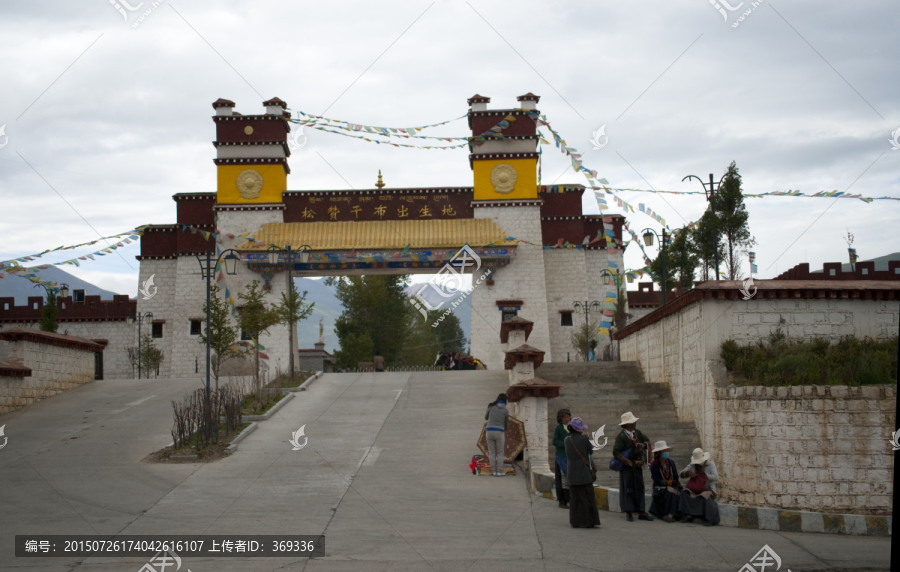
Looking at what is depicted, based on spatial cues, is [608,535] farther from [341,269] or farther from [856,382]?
[341,269]

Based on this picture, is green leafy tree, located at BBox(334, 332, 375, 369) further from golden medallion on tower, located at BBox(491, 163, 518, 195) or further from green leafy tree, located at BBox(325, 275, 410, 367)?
golden medallion on tower, located at BBox(491, 163, 518, 195)

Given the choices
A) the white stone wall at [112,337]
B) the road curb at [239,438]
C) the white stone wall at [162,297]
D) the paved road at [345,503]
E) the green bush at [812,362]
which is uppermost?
the white stone wall at [162,297]

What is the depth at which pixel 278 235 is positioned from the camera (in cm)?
3450

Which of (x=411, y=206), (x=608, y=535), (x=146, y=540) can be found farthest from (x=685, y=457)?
(x=411, y=206)

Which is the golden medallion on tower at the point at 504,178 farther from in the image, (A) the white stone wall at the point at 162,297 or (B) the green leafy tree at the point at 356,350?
(B) the green leafy tree at the point at 356,350

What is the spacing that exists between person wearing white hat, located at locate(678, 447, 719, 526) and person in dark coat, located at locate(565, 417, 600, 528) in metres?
1.56

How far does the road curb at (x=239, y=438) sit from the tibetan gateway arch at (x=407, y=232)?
15665 millimetres

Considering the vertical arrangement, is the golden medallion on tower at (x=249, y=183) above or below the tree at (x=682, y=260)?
above

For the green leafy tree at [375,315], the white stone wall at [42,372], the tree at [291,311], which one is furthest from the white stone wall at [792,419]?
the green leafy tree at [375,315]

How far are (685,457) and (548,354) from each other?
2021 cm

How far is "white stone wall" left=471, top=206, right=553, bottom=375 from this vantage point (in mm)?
34375

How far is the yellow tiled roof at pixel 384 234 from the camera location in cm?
3388

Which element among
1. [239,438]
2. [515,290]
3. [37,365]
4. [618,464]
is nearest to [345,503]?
[618,464]


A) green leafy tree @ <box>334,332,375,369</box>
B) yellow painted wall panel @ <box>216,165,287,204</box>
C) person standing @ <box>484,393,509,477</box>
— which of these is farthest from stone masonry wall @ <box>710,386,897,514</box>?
green leafy tree @ <box>334,332,375,369</box>
